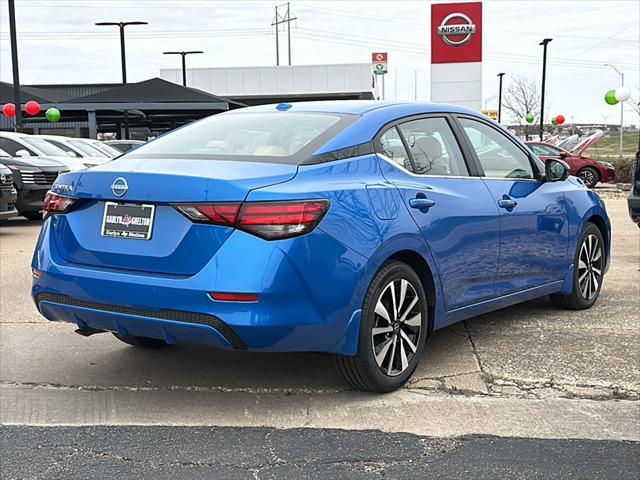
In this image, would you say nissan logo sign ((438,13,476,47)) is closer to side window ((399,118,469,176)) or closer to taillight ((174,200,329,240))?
side window ((399,118,469,176))

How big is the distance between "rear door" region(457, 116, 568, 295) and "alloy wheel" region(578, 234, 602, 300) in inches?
16.6

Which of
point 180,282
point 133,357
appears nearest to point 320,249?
point 180,282

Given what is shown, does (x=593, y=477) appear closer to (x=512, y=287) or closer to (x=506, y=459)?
(x=506, y=459)

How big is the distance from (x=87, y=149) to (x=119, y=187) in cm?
1399

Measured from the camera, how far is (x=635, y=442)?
3.63m

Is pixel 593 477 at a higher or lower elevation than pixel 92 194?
lower

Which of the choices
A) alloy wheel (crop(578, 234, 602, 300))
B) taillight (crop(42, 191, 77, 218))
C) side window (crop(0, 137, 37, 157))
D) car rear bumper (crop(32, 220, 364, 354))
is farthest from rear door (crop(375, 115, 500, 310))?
side window (crop(0, 137, 37, 157))

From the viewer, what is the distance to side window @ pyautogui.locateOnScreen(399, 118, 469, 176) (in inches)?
183

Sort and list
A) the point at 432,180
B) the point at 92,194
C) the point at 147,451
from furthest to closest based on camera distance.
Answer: the point at 432,180 < the point at 92,194 < the point at 147,451

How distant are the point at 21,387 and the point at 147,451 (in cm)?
132

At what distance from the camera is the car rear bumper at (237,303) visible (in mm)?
3621

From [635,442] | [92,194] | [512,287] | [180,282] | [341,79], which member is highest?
[341,79]

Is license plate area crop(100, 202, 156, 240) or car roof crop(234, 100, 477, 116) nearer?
license plate area crop(100, 202, 156, 240)

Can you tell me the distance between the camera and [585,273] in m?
6.29
